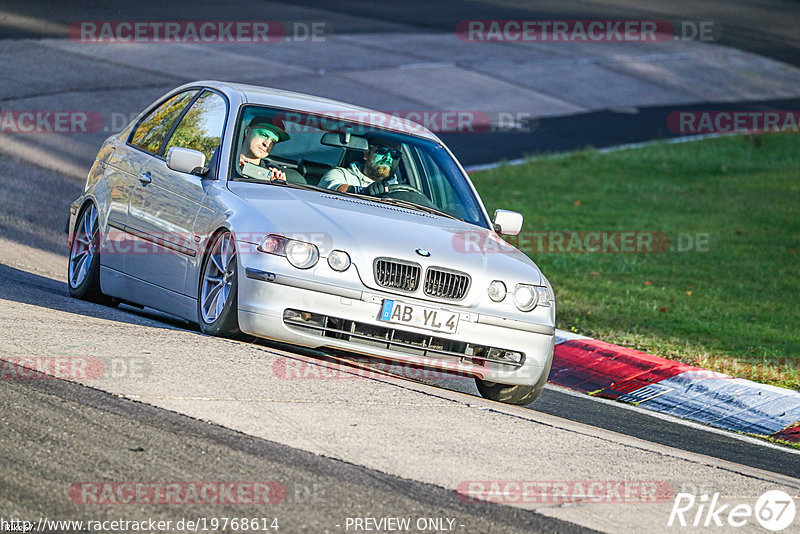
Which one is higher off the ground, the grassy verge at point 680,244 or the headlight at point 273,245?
the headlight at point 273,245

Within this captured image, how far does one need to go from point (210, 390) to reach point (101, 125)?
505 inches

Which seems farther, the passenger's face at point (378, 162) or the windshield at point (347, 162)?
the passenger's face at point (378, 162)

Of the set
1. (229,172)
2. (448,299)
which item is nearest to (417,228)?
(448,299)

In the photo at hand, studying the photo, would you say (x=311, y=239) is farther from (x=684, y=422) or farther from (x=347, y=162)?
(x=684, y=422)

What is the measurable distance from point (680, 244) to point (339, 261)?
30.1 feet

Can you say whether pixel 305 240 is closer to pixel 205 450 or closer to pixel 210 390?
pixel 210 390

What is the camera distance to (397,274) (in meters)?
6.96

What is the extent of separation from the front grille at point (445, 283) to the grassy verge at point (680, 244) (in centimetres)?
300

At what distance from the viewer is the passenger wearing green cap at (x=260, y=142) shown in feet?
26.2

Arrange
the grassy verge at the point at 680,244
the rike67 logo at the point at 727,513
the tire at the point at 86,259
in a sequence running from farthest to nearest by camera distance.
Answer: the grassy verge at the point at 680,244
the tire at the point at 86,259
the rike67 logo at the point at 727,513

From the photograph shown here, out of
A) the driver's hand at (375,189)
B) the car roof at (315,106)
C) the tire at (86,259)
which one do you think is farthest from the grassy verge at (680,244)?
the tire at (86,259)

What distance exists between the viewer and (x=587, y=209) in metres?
17.1

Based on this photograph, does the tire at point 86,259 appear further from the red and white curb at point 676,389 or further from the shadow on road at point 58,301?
the red and white curb at point 676,389

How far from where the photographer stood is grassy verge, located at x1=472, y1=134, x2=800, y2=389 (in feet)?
34.5
